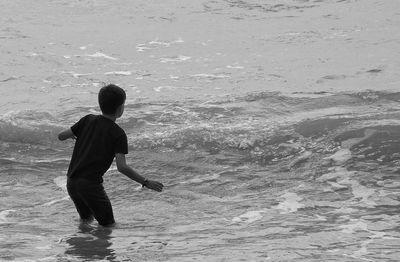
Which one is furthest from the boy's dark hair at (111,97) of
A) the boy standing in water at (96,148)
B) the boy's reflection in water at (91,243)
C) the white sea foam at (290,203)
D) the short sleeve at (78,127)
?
the white sea foam at (290,203)

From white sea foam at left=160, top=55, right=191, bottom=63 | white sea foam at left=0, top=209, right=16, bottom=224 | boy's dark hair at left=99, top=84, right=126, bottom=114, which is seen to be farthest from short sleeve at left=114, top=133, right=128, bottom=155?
white sea foam at left=160, top=55, right=191, bottom=63

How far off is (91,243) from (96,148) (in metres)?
0.72

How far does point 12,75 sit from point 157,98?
3010 millimetres

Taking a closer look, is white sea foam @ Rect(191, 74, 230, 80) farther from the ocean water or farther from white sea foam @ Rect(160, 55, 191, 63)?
white sea foam @ Rect(160, 55, 191, 63)

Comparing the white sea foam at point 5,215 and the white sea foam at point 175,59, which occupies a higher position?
the white sea foam at point 5,215

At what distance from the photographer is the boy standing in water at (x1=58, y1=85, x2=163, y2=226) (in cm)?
593

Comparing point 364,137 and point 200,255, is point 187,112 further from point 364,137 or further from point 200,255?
point 200,255

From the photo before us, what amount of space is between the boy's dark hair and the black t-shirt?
0.09m

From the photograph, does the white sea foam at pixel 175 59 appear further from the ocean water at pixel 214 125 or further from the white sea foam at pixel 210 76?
the white sea foam at pixel 210 76

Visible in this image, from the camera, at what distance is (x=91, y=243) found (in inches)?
232

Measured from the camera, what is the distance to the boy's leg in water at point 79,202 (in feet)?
19.9

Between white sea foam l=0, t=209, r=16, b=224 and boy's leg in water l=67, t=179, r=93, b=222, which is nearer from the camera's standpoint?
boy's leg in water l=67, t=179, r=93, b=222

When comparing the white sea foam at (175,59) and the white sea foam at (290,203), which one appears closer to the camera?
the white sea foam at (290,203)

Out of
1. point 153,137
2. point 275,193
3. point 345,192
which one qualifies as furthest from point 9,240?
point 153,137
